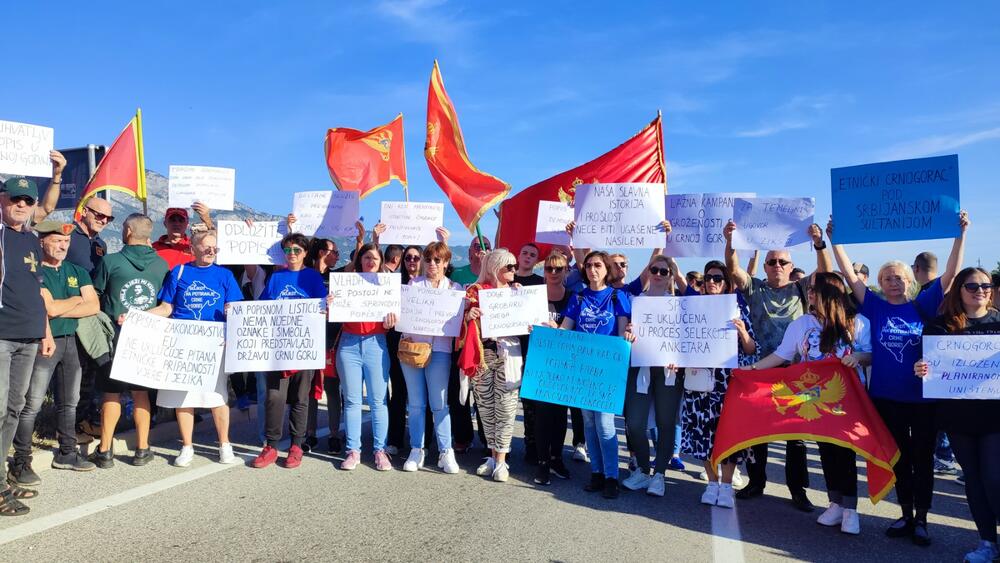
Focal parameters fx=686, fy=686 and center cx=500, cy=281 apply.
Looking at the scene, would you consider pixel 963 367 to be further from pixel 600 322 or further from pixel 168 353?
pixel 168 353

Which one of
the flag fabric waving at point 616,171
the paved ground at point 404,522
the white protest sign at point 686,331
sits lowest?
the paved ground at point 404,522

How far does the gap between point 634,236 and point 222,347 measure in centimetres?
389

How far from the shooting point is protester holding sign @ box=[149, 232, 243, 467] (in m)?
6.11

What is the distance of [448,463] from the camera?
239 inches

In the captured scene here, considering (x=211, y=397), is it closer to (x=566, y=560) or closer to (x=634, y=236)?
(x=566, y=560)

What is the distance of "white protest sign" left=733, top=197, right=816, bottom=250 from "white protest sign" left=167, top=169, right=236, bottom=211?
515cm

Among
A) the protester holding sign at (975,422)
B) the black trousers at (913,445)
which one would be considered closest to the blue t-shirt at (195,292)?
the black trousers at (913,445)

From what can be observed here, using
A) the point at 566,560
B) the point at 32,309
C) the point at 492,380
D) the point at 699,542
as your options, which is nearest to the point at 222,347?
the point at 32,309

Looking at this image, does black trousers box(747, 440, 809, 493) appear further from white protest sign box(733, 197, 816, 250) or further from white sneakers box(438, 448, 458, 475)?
white sneakers box(438, 448, 458, 475)

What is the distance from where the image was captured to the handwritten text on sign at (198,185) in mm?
7207

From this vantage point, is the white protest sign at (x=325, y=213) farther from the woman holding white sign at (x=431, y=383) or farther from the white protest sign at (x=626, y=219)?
the white protest sign at (x=626, y=219)

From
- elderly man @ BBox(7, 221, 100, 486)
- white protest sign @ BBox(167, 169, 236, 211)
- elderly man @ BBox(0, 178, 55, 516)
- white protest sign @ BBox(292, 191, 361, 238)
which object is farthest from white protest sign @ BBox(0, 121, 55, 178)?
white protest sign @ BBox(292, 191, 361, 238)

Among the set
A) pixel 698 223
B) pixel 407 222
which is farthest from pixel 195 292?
pixel 698 223

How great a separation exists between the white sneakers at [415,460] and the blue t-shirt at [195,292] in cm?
213
